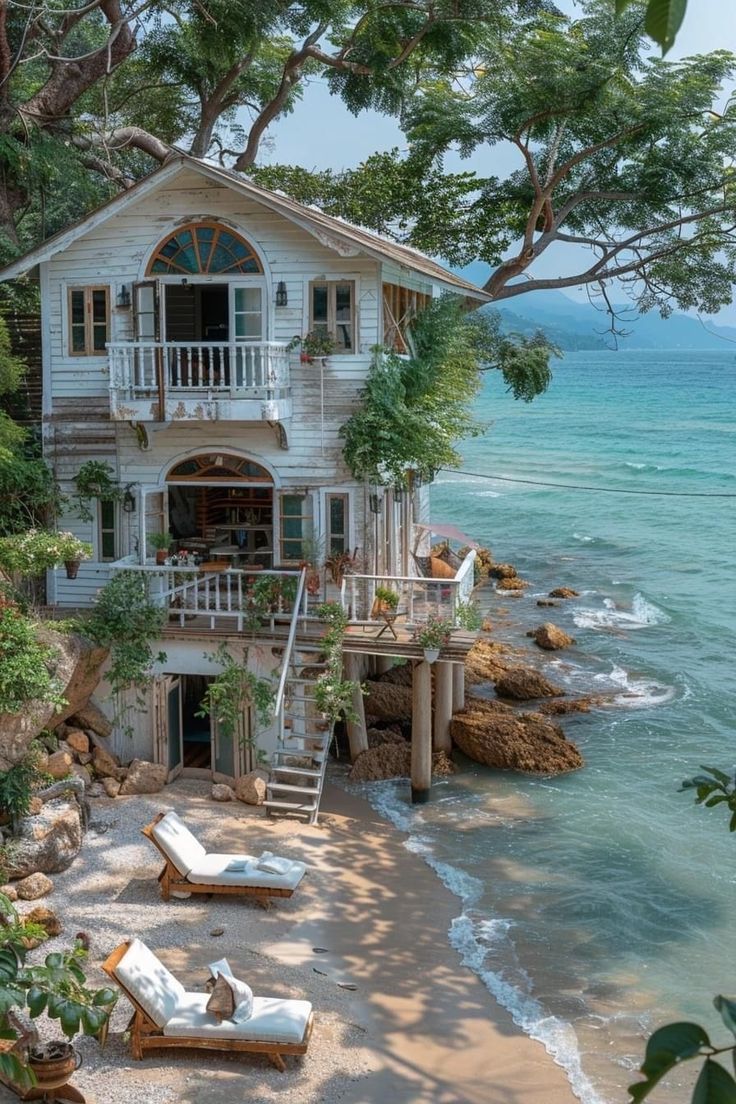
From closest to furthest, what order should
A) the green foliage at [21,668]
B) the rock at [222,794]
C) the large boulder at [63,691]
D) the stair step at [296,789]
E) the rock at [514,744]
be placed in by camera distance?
the green foliage at [21,668] < the large boulder at [63,691] < the stair step at [296,789] < the rock at [222,794] < the rock at [514,744]

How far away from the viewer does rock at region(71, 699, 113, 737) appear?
18.8 meters

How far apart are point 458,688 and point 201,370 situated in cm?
885

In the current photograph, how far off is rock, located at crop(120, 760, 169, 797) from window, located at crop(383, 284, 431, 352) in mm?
7963

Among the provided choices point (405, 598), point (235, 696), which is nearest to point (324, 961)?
point (235, 696)

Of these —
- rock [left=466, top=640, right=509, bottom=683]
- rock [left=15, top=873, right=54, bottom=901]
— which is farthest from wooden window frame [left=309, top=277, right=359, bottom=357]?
rock [left=466, top=640, right=509, bottom=683]

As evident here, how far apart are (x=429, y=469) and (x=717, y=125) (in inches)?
568

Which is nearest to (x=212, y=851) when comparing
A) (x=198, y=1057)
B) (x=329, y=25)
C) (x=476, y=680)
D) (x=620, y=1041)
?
(x=198, y=1057)

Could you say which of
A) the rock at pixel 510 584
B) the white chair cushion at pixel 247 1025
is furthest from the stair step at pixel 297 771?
the rock at pixel 510 584

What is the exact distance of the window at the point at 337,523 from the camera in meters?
19.4

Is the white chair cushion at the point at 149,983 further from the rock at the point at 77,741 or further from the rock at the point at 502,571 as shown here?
the rock at the point at 502,571

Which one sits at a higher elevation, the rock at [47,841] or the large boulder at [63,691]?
the large boulder at [63,691]

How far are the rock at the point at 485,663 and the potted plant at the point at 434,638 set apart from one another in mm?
7959

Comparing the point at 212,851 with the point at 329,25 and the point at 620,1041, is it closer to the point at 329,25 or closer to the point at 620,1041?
the point at 620,1041

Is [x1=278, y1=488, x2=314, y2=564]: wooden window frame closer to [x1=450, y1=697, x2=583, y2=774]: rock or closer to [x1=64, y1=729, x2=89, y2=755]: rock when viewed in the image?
[x1=64, y1=729, x2=89, y2=755]: rock
